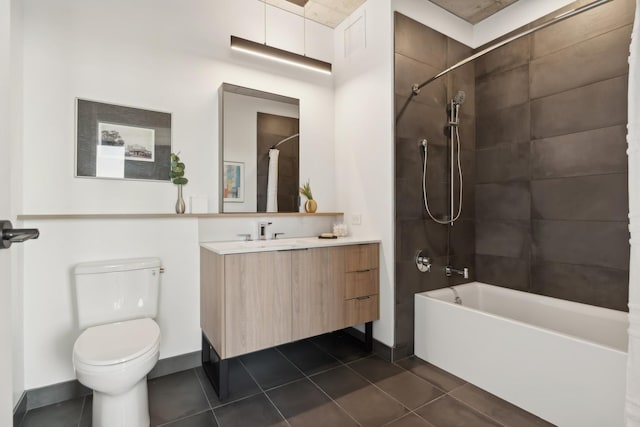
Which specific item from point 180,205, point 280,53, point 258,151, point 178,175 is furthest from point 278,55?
point 180,205

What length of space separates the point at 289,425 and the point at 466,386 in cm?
115

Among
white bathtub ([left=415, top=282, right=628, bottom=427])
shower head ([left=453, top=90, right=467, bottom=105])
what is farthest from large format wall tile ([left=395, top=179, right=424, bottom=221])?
shower head ([left=453, top=90, right=467, bottom=105])

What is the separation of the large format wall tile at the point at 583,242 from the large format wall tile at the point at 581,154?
14.0 inches

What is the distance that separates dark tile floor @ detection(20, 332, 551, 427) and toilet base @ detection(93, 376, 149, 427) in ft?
0.55

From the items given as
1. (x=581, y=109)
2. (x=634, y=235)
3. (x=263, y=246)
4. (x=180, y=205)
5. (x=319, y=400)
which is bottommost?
(x=319, y=400)

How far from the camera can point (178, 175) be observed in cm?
216

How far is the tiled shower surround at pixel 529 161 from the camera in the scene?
79.1 inches

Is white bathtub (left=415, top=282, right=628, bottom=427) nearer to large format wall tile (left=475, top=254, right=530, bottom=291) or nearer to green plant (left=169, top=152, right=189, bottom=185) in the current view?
large format wall tile (left=475, top=254, right=530, bottom=291)

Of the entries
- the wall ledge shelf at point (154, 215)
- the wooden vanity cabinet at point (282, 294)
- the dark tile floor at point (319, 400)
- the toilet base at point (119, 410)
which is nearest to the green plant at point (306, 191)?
the wall ledge shelf at point (154, 215)

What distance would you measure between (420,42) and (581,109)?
3.99 ft

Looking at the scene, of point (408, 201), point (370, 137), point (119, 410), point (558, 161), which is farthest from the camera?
point (370, 137)

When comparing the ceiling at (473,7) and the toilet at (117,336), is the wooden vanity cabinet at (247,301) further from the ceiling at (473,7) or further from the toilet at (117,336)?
the ceiling at (473,7)

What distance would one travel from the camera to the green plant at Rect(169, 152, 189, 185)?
2.15 metres

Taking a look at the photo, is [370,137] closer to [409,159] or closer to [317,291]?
[409,159]
